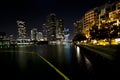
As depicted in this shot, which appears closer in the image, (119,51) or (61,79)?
(61,79)

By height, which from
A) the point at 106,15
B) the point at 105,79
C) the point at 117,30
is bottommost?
the point at 105,79

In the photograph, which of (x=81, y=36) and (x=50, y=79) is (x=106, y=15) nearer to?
(x=81, y=36)

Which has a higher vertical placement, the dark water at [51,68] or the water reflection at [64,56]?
the dark water at [51,68]

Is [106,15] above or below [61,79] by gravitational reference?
above

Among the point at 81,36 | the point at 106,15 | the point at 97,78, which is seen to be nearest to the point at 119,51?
the point at 97,78

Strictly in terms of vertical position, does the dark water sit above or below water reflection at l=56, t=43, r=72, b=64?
above

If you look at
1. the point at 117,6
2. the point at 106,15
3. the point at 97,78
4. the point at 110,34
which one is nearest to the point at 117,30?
the point at 110,34

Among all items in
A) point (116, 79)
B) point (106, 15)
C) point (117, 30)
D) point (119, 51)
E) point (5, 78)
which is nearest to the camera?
point (116, 79)

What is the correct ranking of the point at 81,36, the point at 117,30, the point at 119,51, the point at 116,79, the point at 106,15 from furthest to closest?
the point at 81,36, the point at 106,15, the point at 117,30, the point at 119,51, the point at 116,79

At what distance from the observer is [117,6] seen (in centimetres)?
13825

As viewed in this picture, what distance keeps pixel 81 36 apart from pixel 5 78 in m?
171

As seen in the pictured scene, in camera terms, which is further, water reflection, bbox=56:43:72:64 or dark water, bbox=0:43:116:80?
water reflection, bbox=56:43:72:64

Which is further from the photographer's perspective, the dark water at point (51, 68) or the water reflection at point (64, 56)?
the water reflection at point (64, 56)

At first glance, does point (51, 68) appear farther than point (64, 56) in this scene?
No
